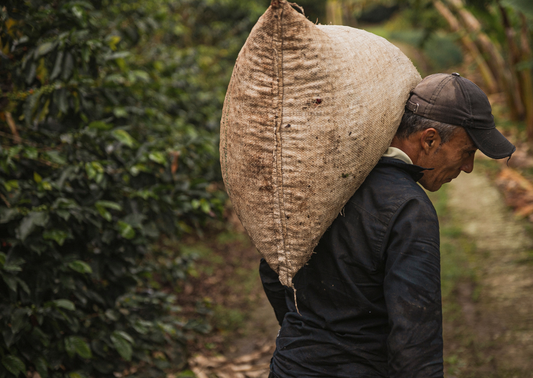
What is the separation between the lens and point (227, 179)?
1.59 meters

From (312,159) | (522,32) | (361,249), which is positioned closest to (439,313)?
(361,249)

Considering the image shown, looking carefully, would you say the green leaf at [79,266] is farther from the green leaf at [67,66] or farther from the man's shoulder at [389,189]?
the man's shoulder at [389,189]

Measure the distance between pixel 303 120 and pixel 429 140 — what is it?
472 mm

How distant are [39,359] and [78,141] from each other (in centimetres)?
115

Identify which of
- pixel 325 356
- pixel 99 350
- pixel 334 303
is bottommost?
pixel 99 350

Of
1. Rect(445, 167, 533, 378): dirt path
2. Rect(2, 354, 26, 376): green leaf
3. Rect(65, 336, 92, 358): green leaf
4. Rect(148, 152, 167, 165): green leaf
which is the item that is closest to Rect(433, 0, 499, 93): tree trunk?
Rect(445, 167, 533, 378): dirt path

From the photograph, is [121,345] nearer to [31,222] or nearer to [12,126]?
[31,222]

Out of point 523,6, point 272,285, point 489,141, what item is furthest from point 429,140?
point 523,6

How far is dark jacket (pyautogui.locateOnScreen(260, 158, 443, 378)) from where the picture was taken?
128 cm

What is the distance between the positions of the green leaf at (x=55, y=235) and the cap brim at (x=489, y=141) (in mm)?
1811

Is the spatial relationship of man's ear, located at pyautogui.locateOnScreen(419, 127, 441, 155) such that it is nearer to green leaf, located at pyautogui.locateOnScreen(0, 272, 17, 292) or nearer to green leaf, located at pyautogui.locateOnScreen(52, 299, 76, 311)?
green leaf, located at pyautogui.locateOnScreen(52, 299, 76, 311)

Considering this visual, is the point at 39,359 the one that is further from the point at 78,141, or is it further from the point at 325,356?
the point at 325,356

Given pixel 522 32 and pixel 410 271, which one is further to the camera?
pixel 522 32

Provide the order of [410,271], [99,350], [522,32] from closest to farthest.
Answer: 1. [410,271]
2. [99,350]
3. [522,32]
